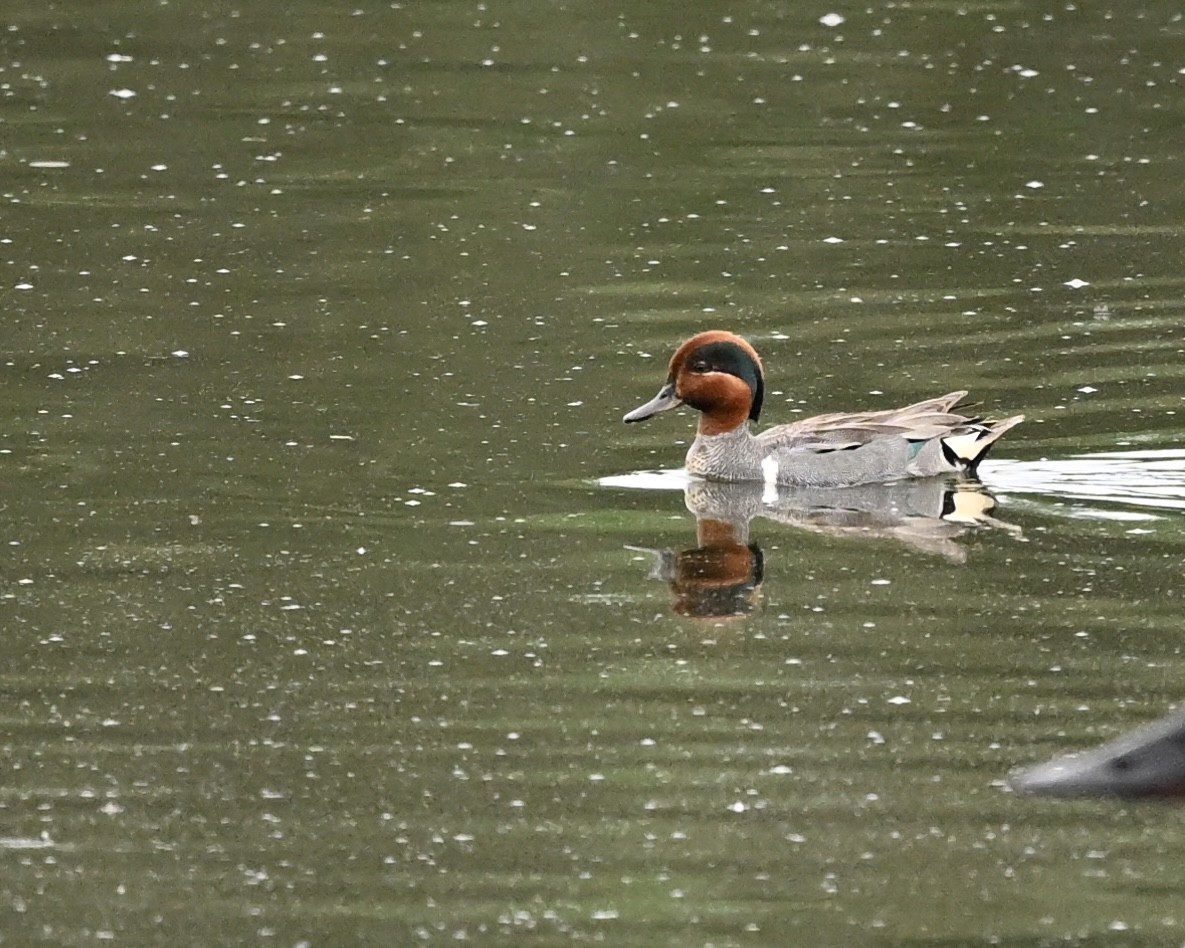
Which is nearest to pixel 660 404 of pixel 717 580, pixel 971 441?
pixel 971 441

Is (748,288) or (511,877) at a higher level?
(748,288)

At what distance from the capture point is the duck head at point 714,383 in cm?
1173

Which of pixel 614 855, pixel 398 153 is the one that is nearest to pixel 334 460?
pixel 614 855

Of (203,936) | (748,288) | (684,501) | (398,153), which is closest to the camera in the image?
(203,936)

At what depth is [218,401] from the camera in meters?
12.4

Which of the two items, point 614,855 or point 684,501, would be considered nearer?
point 614,855

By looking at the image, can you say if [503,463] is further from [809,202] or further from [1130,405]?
[809,202]

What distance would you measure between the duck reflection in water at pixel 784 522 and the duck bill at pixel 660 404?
1.69 feet

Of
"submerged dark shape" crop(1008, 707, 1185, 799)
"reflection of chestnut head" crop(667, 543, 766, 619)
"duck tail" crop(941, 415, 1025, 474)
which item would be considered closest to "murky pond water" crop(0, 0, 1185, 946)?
"reflection of chestnut head" crop(667, 543, 766, 619)

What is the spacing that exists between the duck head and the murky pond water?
301 millimetres

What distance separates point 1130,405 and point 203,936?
6.77m

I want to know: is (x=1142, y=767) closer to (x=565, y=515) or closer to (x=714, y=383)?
(x=565, y=515)

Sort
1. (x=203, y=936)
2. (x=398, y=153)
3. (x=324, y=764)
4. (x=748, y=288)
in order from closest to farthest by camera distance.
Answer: (x=203, y=936)
(x=324, y=764)
(x=748, y=288)
(x=398, y=153)

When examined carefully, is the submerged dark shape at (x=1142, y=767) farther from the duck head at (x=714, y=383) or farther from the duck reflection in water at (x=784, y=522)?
the duck head at (x=714, y=383)
